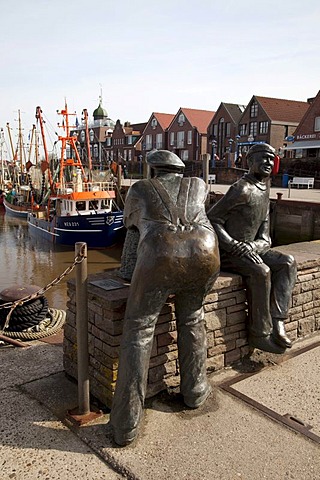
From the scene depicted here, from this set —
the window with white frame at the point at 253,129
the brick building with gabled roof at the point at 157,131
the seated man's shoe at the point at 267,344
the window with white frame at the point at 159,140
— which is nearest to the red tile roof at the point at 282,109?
the window with white frame at the point at 253,129

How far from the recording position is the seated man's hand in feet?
13.6

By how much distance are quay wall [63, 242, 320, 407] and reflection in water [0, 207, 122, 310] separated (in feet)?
32.2

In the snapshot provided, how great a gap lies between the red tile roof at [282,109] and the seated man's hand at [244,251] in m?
44.6

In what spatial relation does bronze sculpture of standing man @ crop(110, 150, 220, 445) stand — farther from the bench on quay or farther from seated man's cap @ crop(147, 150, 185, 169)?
the bench on quay

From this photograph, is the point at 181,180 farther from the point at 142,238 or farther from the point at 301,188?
the point at 301,188

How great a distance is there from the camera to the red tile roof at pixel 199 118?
55.4 meters

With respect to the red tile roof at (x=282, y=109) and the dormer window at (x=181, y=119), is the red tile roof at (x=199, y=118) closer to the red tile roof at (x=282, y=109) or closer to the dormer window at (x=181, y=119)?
the dormer window at (x=181, y=119)

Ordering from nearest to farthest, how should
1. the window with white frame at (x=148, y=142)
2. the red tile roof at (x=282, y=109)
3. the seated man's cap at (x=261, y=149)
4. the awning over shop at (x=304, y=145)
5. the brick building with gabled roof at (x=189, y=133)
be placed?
→ the seated man's cap at (x=261, y=149) < the awning over shop at (x=304, y=145) < the red tile roof at (x=282, y=109) < the brick building with gabled roof at (x=189, y=133) < the window with white frame at (x=148, y=142)

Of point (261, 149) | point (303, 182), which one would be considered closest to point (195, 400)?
point (261, 149)

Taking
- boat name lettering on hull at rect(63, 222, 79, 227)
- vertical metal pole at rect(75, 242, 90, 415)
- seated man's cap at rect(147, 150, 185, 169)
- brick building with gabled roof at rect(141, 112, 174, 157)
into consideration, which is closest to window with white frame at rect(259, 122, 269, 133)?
brick building with gabled roof at rect(141, 112, 174, 157)

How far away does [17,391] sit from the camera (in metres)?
3.78

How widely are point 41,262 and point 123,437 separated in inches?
722

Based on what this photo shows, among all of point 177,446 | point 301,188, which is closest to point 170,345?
point 177,446

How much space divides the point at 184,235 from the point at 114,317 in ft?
2.87
